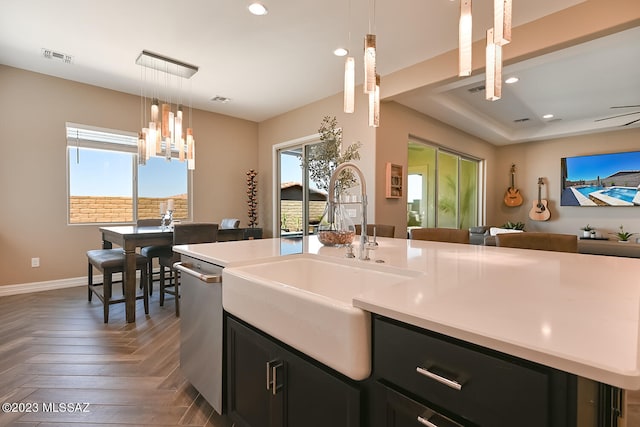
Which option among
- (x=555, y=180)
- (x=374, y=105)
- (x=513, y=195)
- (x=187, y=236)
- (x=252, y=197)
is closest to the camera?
(x=374, y=105)

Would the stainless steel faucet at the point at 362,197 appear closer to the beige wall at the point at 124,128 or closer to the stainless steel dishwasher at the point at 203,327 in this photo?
the stainless steel dishwasher at the point at 203,327

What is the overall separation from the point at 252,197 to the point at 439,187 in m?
3.52

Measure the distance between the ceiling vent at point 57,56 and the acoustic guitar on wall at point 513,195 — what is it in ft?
27.1

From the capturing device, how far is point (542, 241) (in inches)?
79.4

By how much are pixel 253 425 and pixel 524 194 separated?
785cm

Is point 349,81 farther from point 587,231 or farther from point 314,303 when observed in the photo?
point 587,231

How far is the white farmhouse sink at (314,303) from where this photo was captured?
32.1 inches

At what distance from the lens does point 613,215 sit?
6016 mm

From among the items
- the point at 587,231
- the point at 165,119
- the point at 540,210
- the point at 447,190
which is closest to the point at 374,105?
the point at 165,119

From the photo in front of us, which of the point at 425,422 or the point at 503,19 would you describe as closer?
the point at 425,422

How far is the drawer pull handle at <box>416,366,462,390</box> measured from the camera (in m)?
0.65

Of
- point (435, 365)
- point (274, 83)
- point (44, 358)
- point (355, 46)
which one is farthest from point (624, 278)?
point (274, 83)

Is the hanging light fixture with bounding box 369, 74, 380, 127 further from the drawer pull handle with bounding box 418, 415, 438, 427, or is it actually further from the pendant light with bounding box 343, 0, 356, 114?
the drawer pull handle with bounding box 418, 415, 438, 427

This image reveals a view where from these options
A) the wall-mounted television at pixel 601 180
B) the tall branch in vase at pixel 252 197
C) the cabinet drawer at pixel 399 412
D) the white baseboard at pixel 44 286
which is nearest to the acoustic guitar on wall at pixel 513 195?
the wall-mounted television at pixel 601 180
